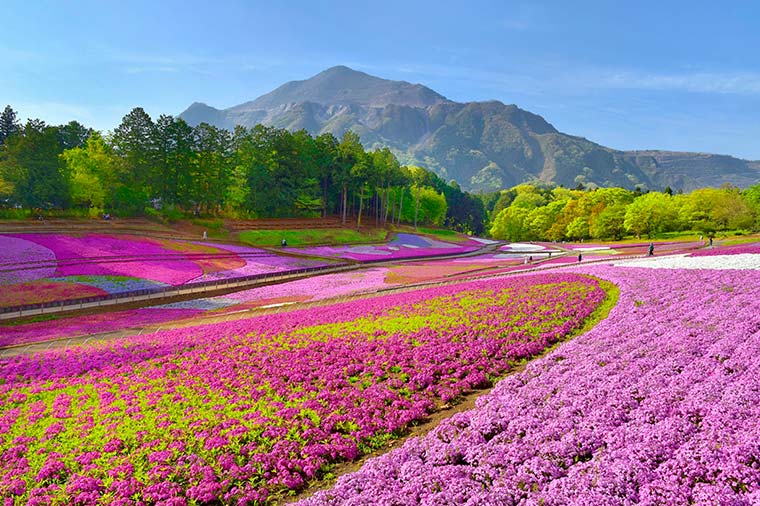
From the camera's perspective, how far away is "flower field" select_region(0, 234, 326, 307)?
3450 centimetres

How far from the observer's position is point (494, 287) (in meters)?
30.1

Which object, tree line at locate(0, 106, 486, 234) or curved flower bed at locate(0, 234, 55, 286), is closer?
curved flower bed at locate(0, 234, 55, 286)

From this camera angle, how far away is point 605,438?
896 cm

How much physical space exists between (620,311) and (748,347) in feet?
27.1

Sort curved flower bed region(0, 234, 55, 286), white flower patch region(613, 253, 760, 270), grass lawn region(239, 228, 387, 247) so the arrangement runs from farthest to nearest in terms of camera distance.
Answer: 1. grass lawn region(239, 228, 387, 247)
2. curved flower bed region(0, 234, 55, 286)
3. white flower patch region(613, 253, 760, 270)

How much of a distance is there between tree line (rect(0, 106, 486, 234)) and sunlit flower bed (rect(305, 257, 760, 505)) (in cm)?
6347

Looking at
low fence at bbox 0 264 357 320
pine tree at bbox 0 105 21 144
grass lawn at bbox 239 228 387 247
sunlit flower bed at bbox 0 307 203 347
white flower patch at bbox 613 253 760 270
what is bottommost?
sunlit flower bed at bbox 0 307 203 347

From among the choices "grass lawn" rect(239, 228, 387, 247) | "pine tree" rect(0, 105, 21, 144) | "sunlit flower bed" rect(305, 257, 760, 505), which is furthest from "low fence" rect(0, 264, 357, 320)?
"pine tree" rect(0, 105, 21, 144)

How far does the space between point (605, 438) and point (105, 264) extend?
1783 inches

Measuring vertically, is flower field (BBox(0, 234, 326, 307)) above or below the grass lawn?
below

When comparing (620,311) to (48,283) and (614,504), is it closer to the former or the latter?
(614,504)

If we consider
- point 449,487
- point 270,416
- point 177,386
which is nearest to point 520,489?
point 449,487

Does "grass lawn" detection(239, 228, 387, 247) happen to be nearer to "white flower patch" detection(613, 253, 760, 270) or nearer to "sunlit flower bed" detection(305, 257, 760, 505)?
"white flower patch" detection(613, 253, 760, 270)

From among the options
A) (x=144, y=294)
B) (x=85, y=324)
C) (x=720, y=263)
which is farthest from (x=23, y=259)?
(x=720, y=263)
